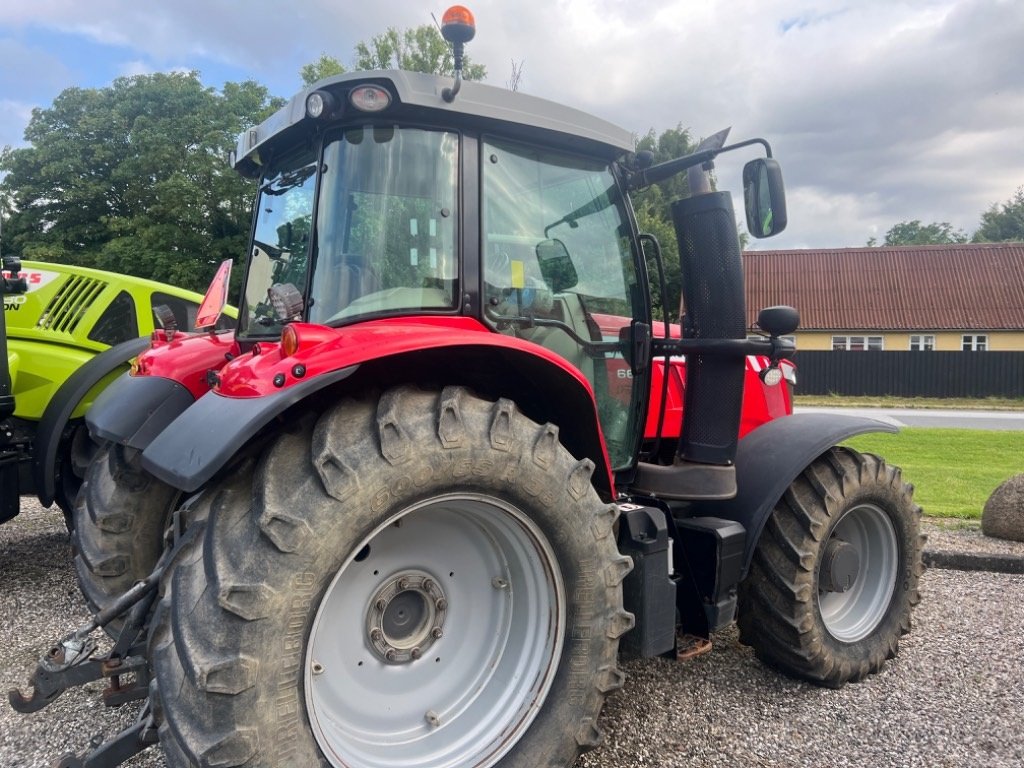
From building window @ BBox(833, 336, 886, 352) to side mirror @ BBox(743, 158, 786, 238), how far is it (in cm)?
2952

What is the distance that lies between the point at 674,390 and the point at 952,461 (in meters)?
8.97

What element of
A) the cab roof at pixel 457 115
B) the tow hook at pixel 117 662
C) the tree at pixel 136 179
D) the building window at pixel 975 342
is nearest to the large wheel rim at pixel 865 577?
the cab roof at pixel 457 115

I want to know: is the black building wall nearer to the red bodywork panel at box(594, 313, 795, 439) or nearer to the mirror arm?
the red bodywork panel at box(594, 313, 795, 439)

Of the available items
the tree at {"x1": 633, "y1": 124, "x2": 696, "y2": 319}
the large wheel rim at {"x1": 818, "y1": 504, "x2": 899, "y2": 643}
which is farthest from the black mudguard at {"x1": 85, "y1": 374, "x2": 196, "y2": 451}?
the tree at {"x1": 633, "y1": 124, "x2": 696, "y2": 319}

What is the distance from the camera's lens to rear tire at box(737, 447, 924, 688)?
3246mm

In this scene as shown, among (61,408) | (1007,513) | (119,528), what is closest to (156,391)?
(119,528)

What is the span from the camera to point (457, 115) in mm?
2650

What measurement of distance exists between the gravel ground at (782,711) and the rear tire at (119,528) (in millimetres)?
520

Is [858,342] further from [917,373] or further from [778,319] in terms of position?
[778,319]

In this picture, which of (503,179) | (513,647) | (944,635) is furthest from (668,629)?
(944,635)

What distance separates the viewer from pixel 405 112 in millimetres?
2576

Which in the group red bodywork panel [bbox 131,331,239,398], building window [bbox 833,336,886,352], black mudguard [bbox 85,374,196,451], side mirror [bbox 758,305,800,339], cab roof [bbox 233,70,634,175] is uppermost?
building window [bbox 833,336,886,352]

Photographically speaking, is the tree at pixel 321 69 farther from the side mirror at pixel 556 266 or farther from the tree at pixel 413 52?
the side mirror at pixel 556 266

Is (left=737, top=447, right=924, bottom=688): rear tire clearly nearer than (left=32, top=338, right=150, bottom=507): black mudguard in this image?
Yes
